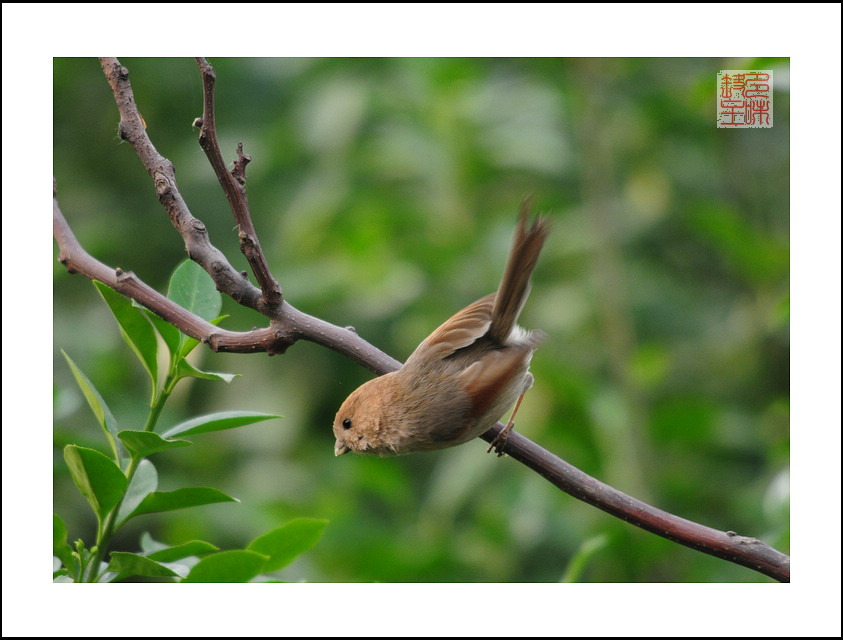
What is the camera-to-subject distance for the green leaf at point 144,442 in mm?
1141

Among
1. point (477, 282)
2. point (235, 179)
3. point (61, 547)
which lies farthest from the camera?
point (477, 282)

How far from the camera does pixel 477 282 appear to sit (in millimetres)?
2656

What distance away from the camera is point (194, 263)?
1.29 metres

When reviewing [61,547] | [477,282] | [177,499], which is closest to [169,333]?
[177,499]

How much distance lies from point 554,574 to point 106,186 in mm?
1670

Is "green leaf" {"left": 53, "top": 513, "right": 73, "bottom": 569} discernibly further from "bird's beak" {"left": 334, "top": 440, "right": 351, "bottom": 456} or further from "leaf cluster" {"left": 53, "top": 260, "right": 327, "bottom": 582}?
"bird's beak" {"left": 334, "top": 440, "right": 351, "bottom": 456}

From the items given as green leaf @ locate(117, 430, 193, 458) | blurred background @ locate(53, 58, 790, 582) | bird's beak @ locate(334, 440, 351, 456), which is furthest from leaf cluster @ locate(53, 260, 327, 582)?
blurred background @ locate(53, 58, 790, 582)

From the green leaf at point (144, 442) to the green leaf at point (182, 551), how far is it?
0.55 ft

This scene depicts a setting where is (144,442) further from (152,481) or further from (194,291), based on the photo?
(194,291)

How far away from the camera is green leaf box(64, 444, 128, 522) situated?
1138 mm

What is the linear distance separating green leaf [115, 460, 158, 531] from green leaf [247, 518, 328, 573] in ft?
0.62

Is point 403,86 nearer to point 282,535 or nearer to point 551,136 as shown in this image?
point 551,136

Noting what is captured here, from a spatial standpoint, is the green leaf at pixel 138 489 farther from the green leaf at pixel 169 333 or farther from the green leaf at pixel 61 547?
the green leaf at pixel 169 333

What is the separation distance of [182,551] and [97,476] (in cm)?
21
